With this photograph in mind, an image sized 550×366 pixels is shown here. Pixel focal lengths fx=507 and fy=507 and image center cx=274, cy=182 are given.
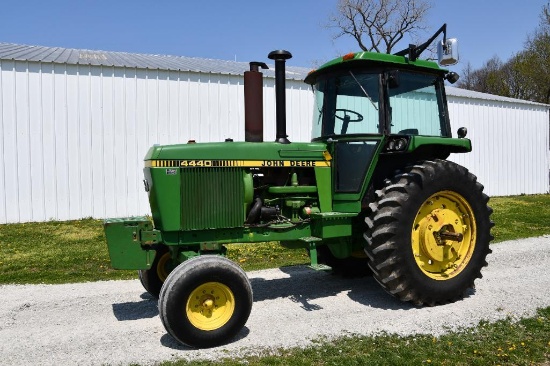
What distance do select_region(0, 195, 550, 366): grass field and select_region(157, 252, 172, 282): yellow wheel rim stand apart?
6.15 feet

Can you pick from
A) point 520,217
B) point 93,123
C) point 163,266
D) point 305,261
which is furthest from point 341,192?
point 520,217

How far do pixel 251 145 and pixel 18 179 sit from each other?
8.74 metres

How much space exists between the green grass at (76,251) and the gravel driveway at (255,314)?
679 mm

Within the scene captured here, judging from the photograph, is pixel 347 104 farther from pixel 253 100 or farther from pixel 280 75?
pixel 253 100

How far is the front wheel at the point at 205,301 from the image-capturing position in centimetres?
423

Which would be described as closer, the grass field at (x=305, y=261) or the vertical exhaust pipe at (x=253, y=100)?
the grass field at (x=305, y=261)

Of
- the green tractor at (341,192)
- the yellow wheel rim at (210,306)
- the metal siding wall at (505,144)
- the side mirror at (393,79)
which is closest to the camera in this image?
the yellow wheel rim at (210,306)

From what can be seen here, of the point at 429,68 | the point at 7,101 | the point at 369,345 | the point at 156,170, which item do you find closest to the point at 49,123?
the point at 7,101

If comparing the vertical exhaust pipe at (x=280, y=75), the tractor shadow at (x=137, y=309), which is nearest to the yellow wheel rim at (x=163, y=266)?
the tractor shadow at (x=137, y=309)

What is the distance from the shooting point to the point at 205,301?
4.39m

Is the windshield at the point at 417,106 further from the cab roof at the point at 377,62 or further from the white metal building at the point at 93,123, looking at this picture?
the white metal building at the point at 93,123

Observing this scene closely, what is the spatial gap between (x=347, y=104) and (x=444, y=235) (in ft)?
5.95

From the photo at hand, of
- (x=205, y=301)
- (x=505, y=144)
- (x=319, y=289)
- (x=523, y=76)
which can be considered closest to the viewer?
(x=205, y=301)

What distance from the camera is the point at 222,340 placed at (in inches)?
172
